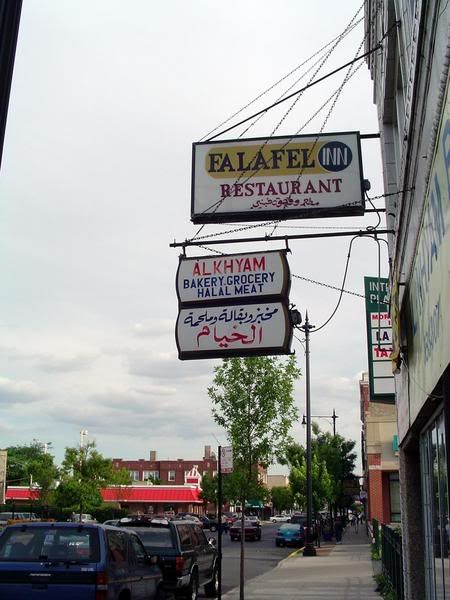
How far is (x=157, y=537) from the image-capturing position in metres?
14.1

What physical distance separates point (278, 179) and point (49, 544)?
5.30 meters

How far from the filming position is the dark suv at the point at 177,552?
13742 millimetres

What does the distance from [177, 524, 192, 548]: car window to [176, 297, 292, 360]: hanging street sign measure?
647cm

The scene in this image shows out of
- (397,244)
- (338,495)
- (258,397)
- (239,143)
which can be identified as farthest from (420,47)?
(338,495)

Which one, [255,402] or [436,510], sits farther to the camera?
[255,402]

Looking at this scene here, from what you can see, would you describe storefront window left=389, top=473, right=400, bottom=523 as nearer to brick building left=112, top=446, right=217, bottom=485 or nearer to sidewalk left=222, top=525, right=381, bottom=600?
sidewalk left=222, top=525, right=381, bottom=600

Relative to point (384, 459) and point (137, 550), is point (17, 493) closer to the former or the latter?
point (384, 459)

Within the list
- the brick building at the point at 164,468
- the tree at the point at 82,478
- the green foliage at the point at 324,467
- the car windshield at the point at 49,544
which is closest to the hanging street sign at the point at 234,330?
the car windshield at the point at 49,544

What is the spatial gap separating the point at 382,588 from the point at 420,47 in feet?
45.2

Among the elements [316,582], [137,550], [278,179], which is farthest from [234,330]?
[316,582]

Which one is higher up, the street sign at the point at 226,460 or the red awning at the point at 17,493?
the street sign at the point at 226,460

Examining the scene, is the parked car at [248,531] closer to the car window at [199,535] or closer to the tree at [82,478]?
the tree at [82,478]

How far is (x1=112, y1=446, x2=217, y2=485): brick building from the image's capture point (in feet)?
381

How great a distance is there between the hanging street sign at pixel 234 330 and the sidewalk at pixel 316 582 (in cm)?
867
